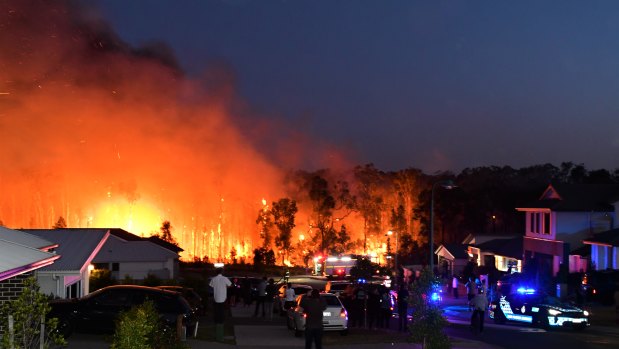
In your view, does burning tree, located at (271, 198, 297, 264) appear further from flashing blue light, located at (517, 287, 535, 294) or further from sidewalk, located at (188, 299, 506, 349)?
sidewalk, located at (188, 299, 506, 349)

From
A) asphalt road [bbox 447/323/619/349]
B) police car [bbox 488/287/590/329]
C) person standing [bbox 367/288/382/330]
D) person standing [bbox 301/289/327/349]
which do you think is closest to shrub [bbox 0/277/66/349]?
person standing [bbox 301/289/327/349]

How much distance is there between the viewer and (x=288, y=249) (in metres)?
71.0

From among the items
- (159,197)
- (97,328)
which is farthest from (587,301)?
(159,197)

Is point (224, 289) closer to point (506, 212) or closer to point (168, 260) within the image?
point (168, 260)

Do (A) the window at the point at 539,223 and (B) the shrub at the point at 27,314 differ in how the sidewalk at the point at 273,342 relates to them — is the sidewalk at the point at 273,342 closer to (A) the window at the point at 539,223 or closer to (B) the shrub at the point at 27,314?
(B) the shrub at the point at 27,314

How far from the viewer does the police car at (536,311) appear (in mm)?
26469

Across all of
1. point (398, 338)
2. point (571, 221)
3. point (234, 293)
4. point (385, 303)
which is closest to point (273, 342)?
point (398, 338)

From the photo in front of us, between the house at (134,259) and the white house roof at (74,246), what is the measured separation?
1342 cm

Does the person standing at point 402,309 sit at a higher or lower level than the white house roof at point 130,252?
lower

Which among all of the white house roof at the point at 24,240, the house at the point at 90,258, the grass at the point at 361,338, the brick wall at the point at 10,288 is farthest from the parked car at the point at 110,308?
the brick wall at the point at 10,288

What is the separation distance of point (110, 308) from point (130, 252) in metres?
20.4

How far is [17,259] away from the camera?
10445 mm

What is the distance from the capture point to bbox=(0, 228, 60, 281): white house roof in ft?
31.6

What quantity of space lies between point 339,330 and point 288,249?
48505 millimetres
